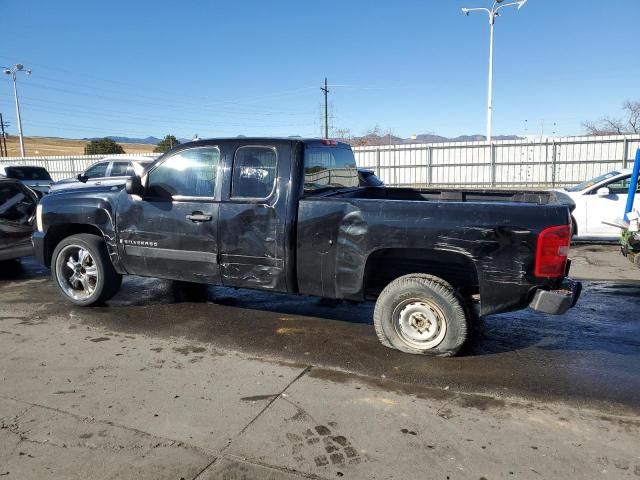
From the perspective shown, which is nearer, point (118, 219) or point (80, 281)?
point (118, 219)

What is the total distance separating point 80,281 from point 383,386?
4.05 meters

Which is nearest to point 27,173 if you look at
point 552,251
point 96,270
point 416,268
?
point 96,270

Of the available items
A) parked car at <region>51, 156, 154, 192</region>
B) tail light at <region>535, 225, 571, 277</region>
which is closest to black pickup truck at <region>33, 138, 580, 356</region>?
tail light at <region>535, 225, 571, 277</region>

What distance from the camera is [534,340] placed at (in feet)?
16.0

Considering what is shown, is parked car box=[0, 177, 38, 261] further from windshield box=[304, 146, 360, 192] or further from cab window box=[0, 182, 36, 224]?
windshield box=[304, 146, 360, 192]

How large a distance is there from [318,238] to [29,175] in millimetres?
16160

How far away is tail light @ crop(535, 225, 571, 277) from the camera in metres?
3.86

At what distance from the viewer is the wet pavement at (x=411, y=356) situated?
3.94 m

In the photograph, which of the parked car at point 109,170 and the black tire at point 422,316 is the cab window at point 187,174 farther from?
the parked car at point 109,170

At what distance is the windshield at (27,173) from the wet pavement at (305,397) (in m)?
13.0

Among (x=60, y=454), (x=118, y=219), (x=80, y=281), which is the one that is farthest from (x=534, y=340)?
(x=80, y=281)

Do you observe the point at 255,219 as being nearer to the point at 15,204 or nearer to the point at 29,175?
the point at 15,204

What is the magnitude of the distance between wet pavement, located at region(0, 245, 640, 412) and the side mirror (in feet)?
4.59

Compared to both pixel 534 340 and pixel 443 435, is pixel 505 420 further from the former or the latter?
pixel 534 340
